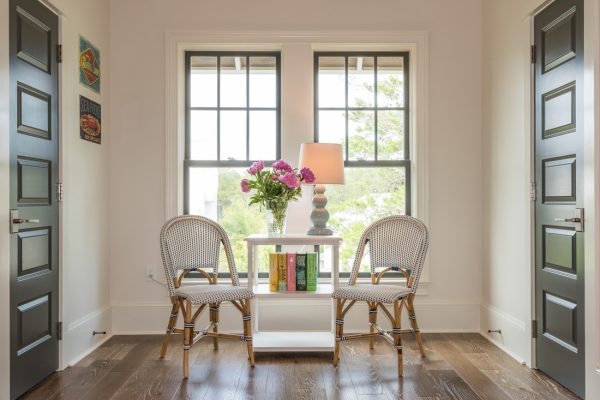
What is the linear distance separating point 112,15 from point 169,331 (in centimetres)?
240

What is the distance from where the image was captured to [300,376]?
3.06 meters

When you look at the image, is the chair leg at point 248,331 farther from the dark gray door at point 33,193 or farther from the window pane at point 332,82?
the window pane at point 332,82

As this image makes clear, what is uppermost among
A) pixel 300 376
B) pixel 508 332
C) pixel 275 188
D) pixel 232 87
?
pixel 232 87

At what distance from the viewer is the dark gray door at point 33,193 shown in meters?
2.67

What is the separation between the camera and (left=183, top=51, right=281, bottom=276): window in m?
4.17

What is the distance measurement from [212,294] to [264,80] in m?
1.86

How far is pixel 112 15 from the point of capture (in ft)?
13.2

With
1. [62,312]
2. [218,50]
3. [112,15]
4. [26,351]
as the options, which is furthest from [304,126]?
[26,351]

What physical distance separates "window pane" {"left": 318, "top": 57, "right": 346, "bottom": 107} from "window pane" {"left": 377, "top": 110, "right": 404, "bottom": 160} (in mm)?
340

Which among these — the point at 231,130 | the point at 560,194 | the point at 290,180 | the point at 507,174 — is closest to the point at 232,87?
the point at 231,130

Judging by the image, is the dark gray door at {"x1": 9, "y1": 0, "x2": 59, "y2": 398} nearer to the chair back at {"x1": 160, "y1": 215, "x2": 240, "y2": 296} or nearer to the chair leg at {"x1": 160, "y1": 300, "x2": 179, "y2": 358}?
the chair leg at {"x1": 160, "y1": 300, "x2": 179, "y2": 358}

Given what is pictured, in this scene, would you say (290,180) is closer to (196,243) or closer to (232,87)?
(196,243)

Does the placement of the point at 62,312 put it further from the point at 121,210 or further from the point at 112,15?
the point at 112,15

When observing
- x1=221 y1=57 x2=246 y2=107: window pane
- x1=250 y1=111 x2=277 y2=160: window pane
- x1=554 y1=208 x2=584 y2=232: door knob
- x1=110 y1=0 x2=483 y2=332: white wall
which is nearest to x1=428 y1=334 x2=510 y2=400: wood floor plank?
x1=110 y1=0 x2=483 y2=332: white wall
